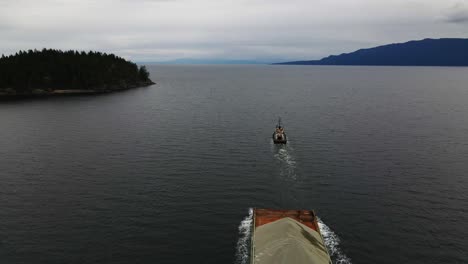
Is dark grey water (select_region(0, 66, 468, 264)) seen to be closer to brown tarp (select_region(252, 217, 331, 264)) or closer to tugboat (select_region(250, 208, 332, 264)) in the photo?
tugboat (select_region(250, 208, 332, 264))

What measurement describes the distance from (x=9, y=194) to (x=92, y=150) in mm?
31834

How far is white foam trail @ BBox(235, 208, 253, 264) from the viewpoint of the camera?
4672 centimetres

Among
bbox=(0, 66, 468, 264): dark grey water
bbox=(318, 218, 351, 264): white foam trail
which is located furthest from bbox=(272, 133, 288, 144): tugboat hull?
bbox=(318, 218, 351, 264): white foam trail

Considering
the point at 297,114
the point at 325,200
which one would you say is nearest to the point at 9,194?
the point at 325,200

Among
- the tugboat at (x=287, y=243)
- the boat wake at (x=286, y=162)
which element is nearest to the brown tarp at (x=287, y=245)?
the tugboat at (x=287, y=243)

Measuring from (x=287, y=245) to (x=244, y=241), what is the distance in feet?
34.5

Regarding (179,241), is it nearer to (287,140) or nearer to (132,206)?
(132,206)

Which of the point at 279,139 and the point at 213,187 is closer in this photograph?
the point at 213,187

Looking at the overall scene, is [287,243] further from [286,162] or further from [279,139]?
[279,139]

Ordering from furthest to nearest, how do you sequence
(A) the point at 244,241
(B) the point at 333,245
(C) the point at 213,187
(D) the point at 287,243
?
(C) the point at 213,187 < (A) the point at 244,241 < (B) the point at 333,245 < (D) the point at 287,243

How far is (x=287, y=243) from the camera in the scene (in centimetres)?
4169

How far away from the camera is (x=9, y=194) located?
66.4 m

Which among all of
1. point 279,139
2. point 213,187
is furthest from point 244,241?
point 279,139

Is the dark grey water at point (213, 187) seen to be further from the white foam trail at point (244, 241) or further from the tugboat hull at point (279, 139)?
the tugboat hull at point (279, 139)
